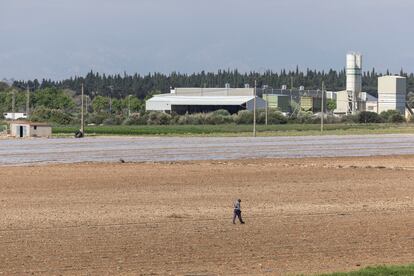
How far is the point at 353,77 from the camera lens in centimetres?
17362

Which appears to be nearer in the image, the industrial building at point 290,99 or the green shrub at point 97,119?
the green shrub at point 97,119

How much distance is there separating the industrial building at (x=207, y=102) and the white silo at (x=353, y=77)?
18056 millimetres

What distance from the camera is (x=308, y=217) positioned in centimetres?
2572

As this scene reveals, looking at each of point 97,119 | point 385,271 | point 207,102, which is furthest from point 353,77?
point 385,271

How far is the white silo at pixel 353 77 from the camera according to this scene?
562 ft

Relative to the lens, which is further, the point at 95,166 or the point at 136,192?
the point at 95,166

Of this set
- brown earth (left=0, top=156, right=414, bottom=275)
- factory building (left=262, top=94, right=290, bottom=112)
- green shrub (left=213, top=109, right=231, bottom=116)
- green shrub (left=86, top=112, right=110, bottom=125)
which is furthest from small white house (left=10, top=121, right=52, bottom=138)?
factory building (left=262, top=94, right=290, bottom=112)

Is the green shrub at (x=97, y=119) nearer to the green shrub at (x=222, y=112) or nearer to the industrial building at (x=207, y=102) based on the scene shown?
the industrial building at (x=207, y=102)

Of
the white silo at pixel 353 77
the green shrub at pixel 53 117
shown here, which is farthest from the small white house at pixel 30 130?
the white silo at pixel 353 77

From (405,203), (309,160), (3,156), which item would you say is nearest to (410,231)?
(405,203)

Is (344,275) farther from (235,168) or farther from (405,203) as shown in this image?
(235,168)

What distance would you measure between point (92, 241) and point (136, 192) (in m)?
10.6

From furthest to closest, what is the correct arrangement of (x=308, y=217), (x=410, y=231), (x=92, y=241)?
(x=308, y=217) < (x=410, y=231) < (x=92, y=241)

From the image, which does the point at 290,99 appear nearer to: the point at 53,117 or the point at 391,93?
the point at 391,93
